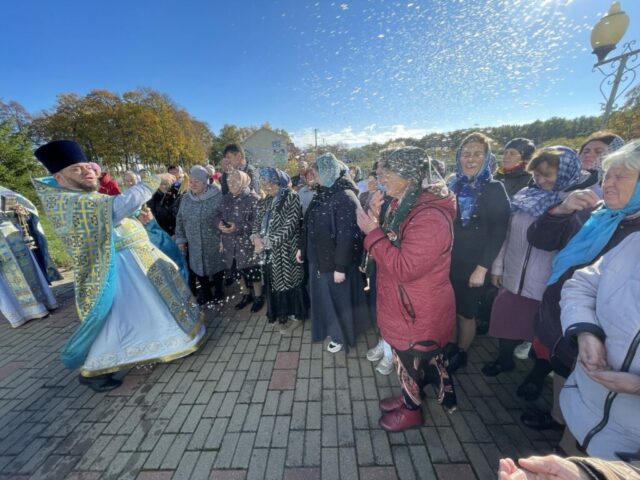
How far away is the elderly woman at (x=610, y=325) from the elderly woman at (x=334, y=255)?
170cm

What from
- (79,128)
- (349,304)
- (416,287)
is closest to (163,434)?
(349,304)

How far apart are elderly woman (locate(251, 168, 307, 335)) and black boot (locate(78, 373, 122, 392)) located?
1814mm

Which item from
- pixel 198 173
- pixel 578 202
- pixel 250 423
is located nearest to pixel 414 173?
pixel 578 202

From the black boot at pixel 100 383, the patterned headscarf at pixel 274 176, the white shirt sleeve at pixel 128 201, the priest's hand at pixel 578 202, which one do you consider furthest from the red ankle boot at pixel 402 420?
the white shirt sleeve at pixel 128 201

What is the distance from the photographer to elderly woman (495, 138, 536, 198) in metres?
3.25

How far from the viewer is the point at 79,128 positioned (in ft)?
120

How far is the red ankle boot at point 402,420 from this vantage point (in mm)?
2158

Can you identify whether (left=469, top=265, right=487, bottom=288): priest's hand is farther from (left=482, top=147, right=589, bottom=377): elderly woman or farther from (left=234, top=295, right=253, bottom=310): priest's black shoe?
(left=234, top=295, right=253, bottom=310): priest's black shoe

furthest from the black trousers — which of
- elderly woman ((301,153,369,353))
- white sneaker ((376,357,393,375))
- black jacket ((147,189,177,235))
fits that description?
white sneaker ((376,357,393,375))

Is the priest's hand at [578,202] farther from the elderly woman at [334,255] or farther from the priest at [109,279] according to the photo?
the priest at [109,279]

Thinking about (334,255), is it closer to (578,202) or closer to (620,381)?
(578,202)

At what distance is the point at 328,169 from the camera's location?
2.70 metres

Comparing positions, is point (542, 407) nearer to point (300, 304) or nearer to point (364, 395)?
point (364, 395)

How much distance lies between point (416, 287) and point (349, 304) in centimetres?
137
